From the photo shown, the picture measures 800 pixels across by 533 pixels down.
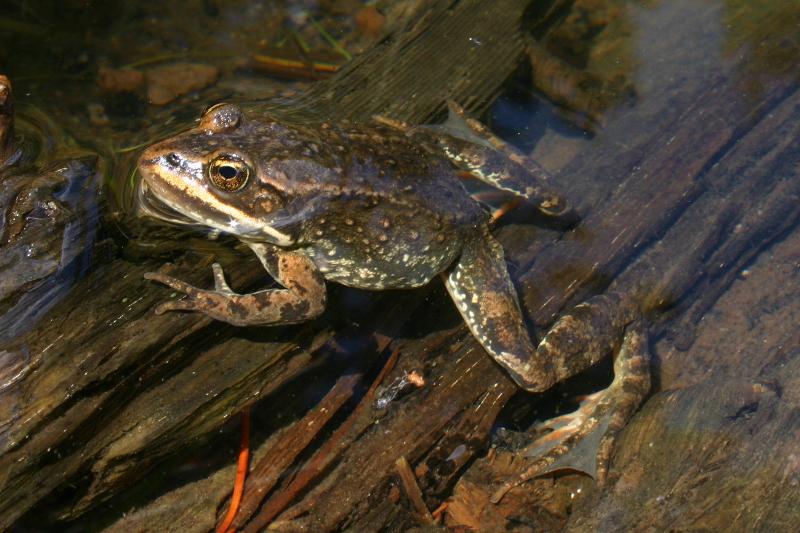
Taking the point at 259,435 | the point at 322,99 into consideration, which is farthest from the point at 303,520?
the point at 322,99

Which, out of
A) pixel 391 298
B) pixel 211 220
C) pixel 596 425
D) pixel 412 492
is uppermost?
pixel 211 220

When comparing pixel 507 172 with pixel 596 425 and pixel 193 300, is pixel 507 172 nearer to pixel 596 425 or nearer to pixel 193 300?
pixel 596 425

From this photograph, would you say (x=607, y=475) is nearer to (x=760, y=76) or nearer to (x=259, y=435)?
(x=259, y=435)

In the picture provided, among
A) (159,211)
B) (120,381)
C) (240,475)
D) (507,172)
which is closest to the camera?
(120,381)

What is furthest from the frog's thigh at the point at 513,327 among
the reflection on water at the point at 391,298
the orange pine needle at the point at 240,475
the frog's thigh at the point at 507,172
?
the orange pine needle at the point at 240,475

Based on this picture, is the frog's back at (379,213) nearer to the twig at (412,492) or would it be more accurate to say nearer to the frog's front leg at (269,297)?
the frog's front leg at (269,297)

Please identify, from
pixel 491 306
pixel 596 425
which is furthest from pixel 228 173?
pixel 596 425
